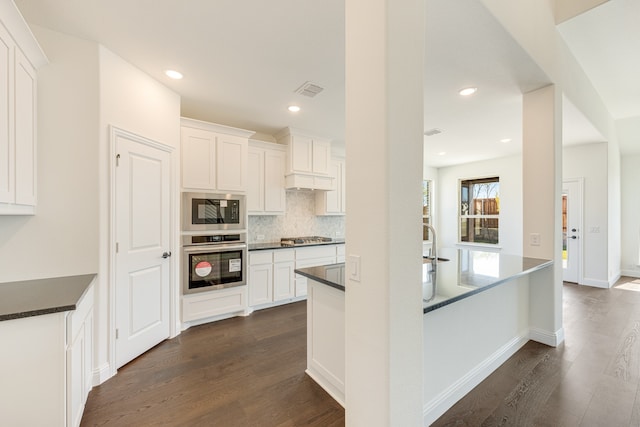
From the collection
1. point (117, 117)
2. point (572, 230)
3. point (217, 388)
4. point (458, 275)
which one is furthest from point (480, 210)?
point (117, 117)

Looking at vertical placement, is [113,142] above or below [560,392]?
above

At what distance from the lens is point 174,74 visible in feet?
8.59

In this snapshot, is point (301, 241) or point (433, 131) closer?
point (433, 131)

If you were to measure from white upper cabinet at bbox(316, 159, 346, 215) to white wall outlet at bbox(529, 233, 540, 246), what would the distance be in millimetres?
2883

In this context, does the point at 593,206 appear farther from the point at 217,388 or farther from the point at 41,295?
the point at 41,295

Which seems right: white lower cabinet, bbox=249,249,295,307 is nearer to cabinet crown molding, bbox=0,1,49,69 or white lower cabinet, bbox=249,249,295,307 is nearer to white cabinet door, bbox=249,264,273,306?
white cabinet door, bbox=249,264,273,306

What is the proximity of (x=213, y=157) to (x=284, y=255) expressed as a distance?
65.1 inches

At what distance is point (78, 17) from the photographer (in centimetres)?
189

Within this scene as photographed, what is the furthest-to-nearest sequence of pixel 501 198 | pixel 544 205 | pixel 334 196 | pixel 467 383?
pixel 501 198 < pixel 334 196 < pixel 544 205 < pixel 467 383

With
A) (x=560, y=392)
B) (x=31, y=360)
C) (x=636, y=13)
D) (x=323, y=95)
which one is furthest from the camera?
(x=323, y=95)

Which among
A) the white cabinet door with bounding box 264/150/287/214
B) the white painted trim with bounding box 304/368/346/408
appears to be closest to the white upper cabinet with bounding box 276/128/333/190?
the white cabinet door with bounding box 264/150/287/214

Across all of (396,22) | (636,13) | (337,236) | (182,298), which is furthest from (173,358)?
(636,13)

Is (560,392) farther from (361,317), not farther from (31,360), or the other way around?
(31,360)

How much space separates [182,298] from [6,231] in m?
1.62
